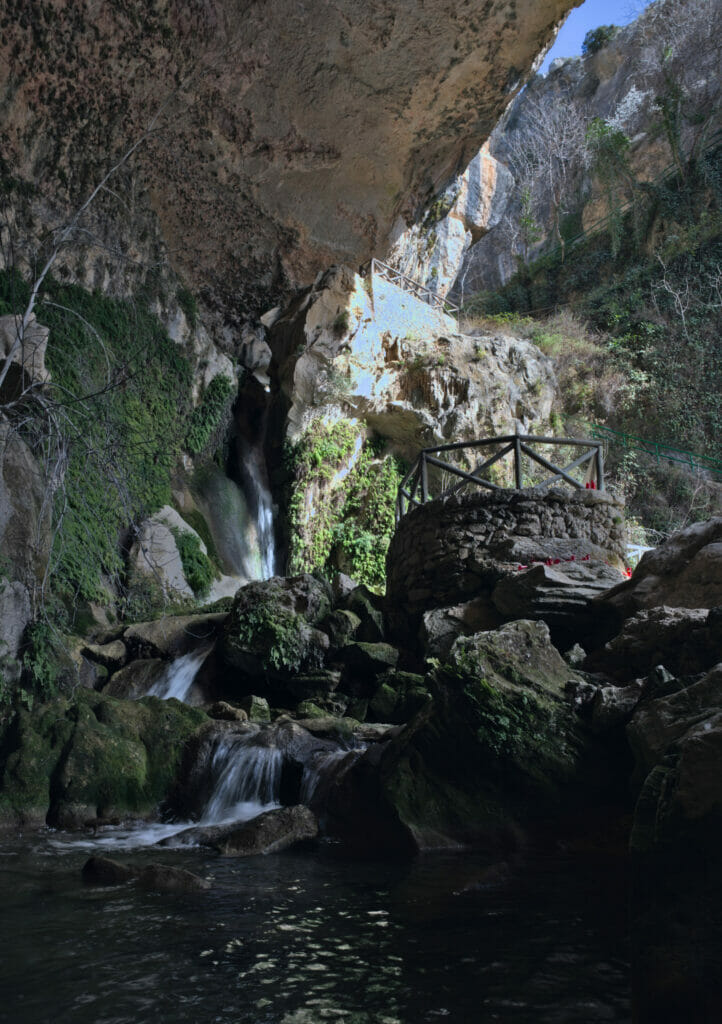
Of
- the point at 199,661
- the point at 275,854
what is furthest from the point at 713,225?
the point at 275,854

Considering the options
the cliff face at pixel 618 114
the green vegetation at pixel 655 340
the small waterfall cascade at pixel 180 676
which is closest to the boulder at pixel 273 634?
the small waterfall cascade at pixel 180 676

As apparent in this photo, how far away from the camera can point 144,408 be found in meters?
13.2

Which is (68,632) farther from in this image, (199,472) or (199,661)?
(199,472)

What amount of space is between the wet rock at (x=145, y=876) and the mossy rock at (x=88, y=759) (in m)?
1.89

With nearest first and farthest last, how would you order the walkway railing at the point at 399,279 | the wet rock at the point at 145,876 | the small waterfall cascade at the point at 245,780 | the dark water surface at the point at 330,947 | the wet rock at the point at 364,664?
the dark water surface at the point at 330,947 < the wet rock at the point at 145,876 < the small waterfall cascade at the point at 245,780 < the wet rock at the point at 364,664 < the walkway railing at the point at 399,279

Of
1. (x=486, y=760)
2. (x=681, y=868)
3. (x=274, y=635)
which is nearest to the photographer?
(x=681, y=868)

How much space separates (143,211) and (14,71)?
3946mm

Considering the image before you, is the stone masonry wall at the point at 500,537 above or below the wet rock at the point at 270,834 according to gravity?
above

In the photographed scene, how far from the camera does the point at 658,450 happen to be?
18391 mm

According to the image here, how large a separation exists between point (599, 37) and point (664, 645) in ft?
112

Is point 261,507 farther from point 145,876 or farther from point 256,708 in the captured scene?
point 145,876

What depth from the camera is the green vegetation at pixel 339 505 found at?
14.4 metres

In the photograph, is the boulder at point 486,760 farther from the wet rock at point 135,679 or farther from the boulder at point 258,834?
the wet rock at point 135,679

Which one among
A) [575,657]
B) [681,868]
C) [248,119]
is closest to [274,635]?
[575,657]
